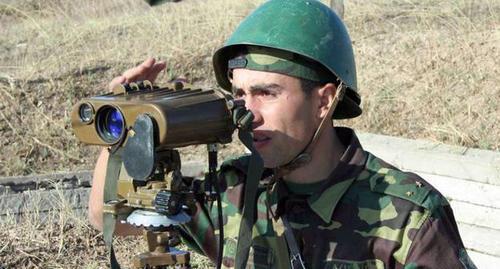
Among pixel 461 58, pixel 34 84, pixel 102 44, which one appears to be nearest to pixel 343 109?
pixel 461 58

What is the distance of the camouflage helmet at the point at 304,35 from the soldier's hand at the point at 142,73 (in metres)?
0.30

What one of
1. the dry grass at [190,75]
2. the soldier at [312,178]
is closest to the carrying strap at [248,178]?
the soldier at [312,178]

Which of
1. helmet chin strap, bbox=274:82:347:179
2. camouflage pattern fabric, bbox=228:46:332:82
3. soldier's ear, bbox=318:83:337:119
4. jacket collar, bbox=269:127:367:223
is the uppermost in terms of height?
camouflage pattern fabric, bbox=228:46:332:82

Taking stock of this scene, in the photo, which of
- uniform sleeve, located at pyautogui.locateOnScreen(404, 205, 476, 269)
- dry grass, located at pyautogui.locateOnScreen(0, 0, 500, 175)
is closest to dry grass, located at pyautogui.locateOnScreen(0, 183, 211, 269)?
dry grass, located at pyautogui.locateOnScreen(0, 0, 500, 175)

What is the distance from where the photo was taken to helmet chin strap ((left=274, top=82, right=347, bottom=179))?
2.48 metres

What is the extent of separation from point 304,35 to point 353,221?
58 centimetres

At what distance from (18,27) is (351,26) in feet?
14.6

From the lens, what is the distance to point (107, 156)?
2480 mm

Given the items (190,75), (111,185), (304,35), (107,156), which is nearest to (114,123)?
(111,185)

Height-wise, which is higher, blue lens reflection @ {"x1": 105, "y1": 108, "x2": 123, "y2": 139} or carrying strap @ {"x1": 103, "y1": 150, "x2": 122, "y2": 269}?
blue lens reflection @ {"x1": 105, "y1": 108, "x2": 123, "y2": 139}

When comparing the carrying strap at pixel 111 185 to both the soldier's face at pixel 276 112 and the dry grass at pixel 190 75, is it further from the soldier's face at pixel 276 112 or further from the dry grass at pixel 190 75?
the dry grass at pixel 190 75

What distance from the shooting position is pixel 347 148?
8.52 feet

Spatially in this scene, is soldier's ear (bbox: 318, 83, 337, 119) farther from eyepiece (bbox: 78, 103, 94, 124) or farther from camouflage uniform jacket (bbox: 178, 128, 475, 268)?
eyepiece (bbox: 78, 103, 94, 124)

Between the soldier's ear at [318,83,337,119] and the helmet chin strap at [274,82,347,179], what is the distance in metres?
0.01
